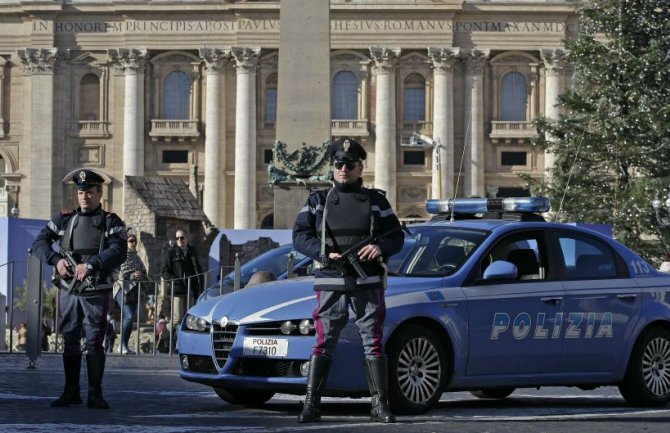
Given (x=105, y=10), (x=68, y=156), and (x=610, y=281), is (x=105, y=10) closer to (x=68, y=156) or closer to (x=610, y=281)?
(x=68, y=156)

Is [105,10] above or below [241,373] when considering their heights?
above

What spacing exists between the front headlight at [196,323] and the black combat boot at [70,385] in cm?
80

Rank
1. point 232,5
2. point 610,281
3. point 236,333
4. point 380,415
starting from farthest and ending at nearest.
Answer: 1. point 232,5
2. point 610,281
3. point 236,333
4. point 380,415

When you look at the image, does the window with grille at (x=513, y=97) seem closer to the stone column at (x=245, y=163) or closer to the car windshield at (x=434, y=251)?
the stone column at (x=245, y=163)

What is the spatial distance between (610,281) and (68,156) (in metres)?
72.4

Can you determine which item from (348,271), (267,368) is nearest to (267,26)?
(267,368)

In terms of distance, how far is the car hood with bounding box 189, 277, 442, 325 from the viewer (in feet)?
38.7

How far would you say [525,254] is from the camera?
42.9ft

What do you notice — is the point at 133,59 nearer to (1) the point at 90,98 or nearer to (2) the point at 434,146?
(1) the point at 90,98

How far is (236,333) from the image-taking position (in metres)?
11.9

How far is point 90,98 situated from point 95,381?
73758mm

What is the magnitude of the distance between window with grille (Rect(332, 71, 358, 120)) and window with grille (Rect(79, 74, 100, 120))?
443 inches

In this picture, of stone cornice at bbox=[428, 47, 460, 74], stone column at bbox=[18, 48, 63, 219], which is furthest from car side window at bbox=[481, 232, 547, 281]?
stone column at bbox=[18, 48, 63, 219]

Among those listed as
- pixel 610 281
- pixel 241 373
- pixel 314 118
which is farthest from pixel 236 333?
pixel 314 118
